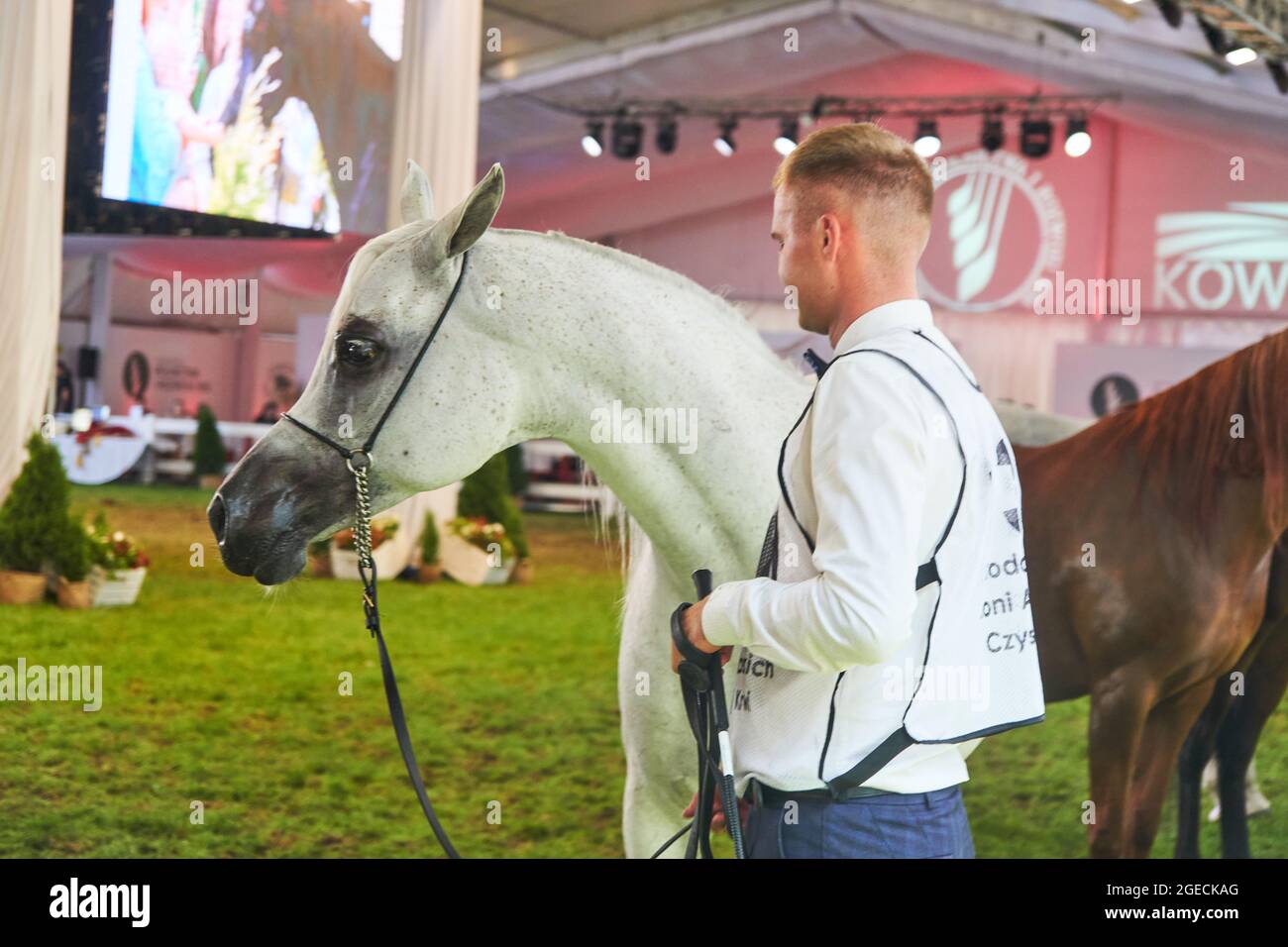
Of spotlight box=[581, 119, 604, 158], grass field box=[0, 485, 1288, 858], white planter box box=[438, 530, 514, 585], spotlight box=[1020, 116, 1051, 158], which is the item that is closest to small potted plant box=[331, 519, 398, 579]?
grass field box=[0, 485, 1288, 858]

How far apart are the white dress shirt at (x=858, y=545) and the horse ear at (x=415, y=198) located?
742 millimetres

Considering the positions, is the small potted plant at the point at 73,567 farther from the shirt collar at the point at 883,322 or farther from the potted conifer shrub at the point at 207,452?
the shirt collar at the point at 883,322

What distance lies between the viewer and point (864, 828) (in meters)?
1.17

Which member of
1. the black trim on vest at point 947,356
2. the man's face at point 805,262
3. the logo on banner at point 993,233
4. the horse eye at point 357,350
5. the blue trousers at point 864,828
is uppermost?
the logo on banner at point 993,233

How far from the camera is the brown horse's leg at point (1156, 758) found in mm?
2418

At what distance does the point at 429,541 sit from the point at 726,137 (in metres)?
4.85

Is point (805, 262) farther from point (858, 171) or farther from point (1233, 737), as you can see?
point (1233, 737)

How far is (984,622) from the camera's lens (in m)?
1.17

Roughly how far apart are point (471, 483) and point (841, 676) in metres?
5.34

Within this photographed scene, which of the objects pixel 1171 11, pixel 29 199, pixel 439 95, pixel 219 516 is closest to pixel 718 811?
pixel 219 516

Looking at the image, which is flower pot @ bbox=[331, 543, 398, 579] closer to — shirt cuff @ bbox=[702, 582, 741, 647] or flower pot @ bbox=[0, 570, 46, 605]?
flower pot @ bbox=[0, 570, 46, 605]

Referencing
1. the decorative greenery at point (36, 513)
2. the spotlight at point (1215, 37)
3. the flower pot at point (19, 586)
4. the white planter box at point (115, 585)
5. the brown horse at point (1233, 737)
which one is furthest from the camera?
the spotlight at point (1215, 37)

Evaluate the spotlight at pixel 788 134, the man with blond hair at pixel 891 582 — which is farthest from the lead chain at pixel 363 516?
the spotlight at pixel 788 134
